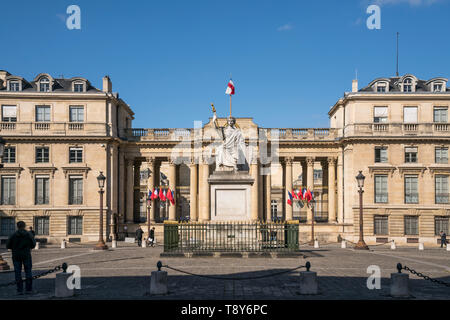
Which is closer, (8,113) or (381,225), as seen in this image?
(8,113)

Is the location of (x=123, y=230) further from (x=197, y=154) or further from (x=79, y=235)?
(x=197, y=154)

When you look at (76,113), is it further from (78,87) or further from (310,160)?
(310,160)

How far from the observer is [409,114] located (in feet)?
154

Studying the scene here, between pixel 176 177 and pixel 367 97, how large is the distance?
21.3m

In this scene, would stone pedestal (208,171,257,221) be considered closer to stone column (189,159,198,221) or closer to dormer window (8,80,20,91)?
stone column (189,159,198,221)

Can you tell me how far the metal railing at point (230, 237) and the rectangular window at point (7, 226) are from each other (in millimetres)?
25889

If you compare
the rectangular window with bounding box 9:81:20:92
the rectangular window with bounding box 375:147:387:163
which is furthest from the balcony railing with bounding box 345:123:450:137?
the rectangular window with bounding box 9:81:20:92

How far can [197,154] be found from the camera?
50.9 metres

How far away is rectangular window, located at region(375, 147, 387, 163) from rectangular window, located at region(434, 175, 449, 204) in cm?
494

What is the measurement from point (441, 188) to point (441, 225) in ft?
11.1

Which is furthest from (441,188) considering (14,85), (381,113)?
(14,85)

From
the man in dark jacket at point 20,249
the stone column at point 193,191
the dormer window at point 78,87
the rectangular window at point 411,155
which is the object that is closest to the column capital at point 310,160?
the rectangular window at point 411,155
